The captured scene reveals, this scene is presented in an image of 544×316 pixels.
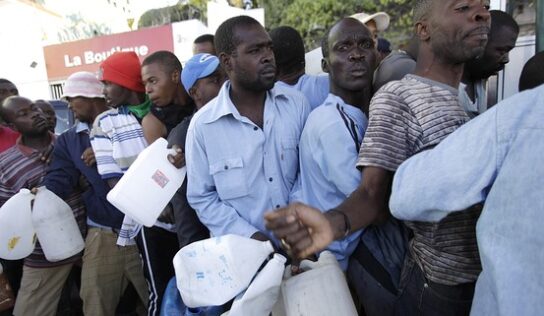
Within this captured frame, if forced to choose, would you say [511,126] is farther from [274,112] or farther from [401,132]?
[274,112]

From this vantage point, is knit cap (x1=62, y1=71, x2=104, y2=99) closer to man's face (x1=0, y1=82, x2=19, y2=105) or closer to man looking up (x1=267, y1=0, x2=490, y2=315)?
man's face (x1=0, y1=82, x2=19, y2=105)

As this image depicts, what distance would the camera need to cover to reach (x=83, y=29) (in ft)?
52.0

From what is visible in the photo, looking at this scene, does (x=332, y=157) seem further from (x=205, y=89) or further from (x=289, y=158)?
(x=205, y=89)

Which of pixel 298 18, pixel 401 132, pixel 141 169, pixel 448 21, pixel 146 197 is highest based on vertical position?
pixel 298 18

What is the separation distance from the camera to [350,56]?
186cm

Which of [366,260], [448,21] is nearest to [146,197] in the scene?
[366,260]

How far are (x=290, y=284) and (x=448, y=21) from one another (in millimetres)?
1093

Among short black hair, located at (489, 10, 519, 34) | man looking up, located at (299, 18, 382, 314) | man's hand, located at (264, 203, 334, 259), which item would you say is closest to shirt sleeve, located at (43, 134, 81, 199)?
man looking up, located at (299, 18, 382, 314)

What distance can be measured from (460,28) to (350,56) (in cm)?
59

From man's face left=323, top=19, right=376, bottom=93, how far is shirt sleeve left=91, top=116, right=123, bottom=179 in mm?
1494

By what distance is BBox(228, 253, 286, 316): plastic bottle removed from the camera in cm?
135

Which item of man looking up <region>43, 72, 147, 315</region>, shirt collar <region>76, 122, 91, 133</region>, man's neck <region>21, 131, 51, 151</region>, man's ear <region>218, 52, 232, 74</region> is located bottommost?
man looking up <region>43, 72, 147, 315</region>

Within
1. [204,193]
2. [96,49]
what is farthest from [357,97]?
[96,49]

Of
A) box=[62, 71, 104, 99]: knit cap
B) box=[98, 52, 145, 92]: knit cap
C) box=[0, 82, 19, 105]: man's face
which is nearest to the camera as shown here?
box=[98, 52, 145, 92]: knit cap
